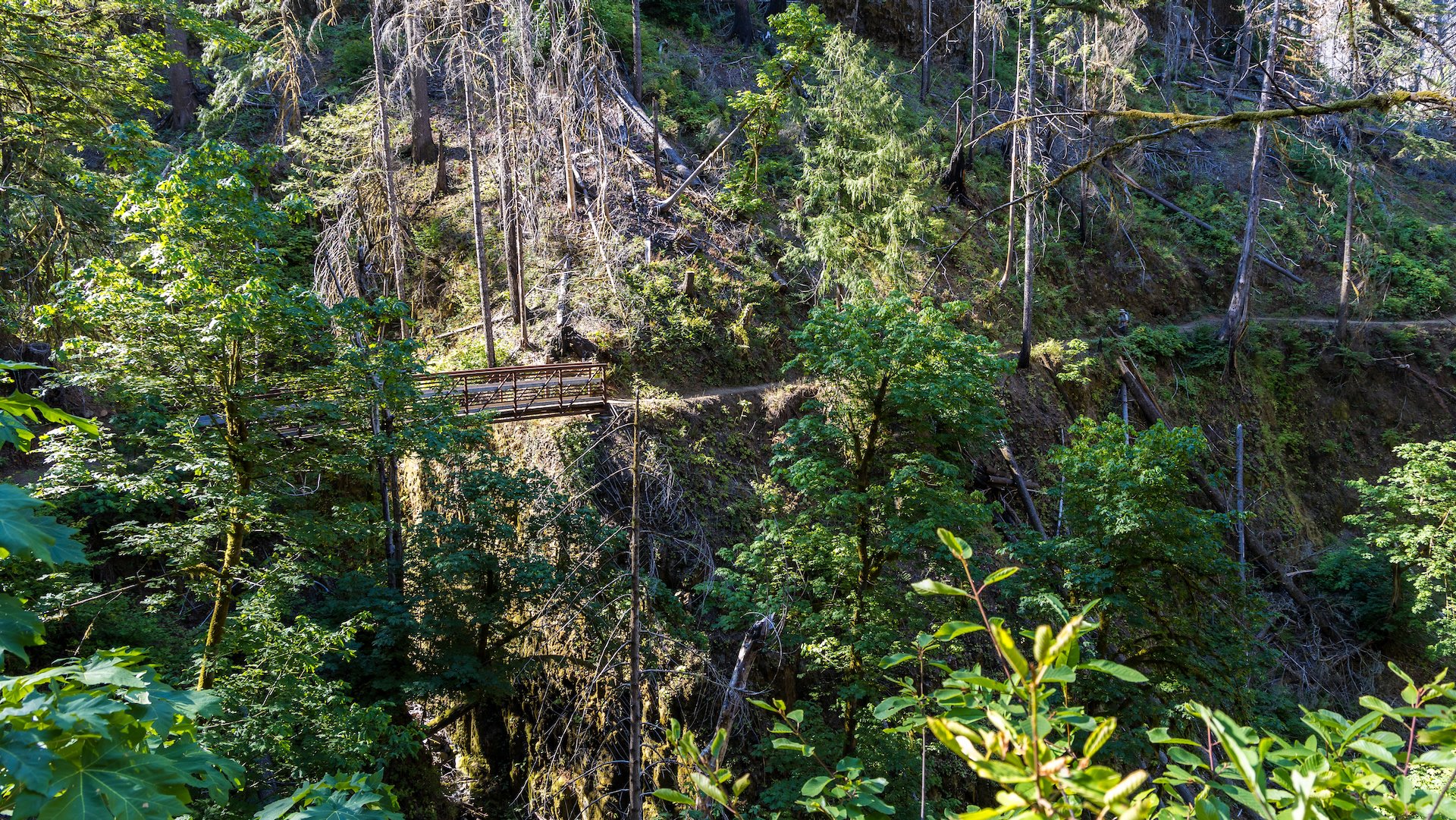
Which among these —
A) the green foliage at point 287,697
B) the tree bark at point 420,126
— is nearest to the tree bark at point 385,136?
the tree bark at point 420,126

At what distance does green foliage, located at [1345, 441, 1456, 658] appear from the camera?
12562mm

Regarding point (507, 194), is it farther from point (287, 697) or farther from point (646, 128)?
point (287, 697)

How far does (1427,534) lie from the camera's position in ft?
41.9

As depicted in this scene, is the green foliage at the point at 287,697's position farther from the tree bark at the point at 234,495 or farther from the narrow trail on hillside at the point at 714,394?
the narrow trail on hillside at the point at 714,394

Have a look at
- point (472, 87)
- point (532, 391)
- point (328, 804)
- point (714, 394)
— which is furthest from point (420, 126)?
point (328, 804)

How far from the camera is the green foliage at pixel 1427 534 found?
1256cm

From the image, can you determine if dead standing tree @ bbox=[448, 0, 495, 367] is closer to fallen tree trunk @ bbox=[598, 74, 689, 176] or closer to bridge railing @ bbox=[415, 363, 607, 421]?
bridge railing @ bbox=[415, 363, 607, 421]

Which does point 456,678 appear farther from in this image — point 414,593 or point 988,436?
point 988,436

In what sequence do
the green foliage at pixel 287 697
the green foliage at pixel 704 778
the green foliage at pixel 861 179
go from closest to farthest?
the green foliage at pixel 704 778
the green foliage at pixel 287 697
the green foliage at pixel 861 179

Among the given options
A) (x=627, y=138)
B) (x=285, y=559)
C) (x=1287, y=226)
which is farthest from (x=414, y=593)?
(x=1287, y=226)

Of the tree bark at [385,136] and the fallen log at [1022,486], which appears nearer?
the tree bark at [385,136]

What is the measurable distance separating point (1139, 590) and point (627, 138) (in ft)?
49.5

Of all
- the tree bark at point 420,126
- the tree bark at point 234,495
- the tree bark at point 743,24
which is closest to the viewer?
the tree bark at point 234,495

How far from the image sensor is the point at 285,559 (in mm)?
6848
